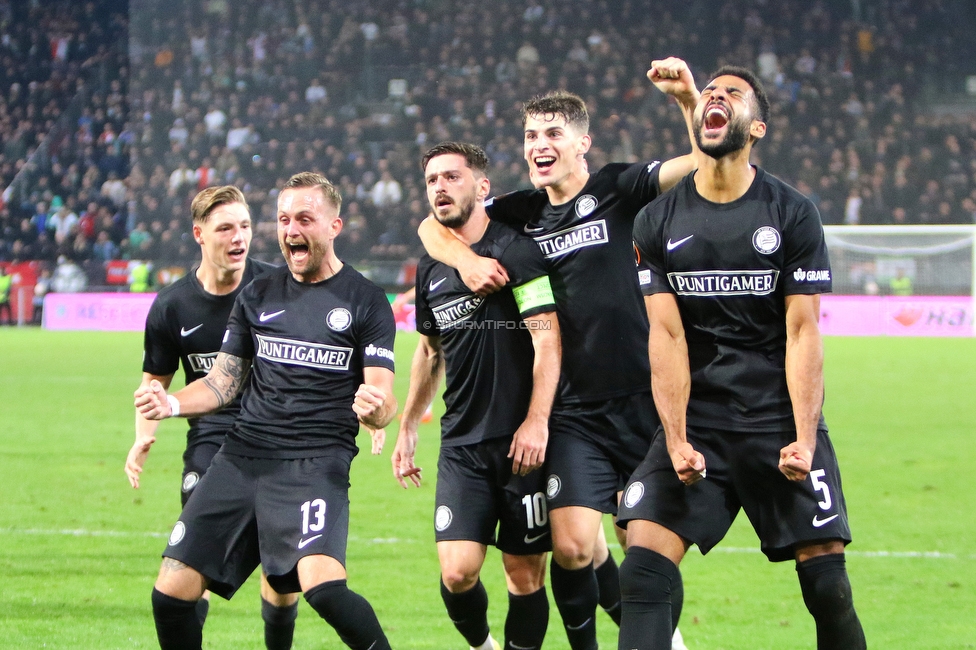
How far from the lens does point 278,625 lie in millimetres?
5137

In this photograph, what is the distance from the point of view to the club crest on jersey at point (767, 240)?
4043 mm

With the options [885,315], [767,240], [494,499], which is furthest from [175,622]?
[885,315]

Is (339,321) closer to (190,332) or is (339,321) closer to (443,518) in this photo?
(443,518)

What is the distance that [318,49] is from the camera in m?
35.3

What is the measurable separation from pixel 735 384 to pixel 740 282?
0.36 metres

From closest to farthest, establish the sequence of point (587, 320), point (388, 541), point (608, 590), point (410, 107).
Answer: point (587, 320) < point (608, 590) < point (388, 541) < point (410, 107)

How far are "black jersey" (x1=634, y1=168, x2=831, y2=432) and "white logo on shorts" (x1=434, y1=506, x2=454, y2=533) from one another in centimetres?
131

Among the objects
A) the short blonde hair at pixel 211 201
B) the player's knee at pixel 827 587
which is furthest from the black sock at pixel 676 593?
the short blonde hair at pixel 211 201

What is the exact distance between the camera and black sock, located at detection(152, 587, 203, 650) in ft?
14.4

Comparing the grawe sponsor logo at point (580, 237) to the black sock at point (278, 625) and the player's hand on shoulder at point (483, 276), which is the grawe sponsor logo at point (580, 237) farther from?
the black sock at point (278, 625)

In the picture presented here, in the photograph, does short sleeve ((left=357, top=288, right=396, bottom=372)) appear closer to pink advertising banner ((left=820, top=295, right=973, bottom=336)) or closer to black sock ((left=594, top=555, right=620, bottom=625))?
black sock ((left=594, top=555, right=620, bottom=625))

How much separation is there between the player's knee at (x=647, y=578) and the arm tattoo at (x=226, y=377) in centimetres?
189

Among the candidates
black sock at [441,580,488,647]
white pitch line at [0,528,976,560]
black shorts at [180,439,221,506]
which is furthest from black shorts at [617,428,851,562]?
white pitch line at [0,528,976,560]

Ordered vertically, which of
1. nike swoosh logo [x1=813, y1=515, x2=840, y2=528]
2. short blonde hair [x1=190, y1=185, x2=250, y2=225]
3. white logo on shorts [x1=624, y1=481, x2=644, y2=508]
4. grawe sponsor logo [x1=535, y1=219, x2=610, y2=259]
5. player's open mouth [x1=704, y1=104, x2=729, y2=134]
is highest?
player's open mouth [x1=704, y1=104, x2=729, y2=134]
